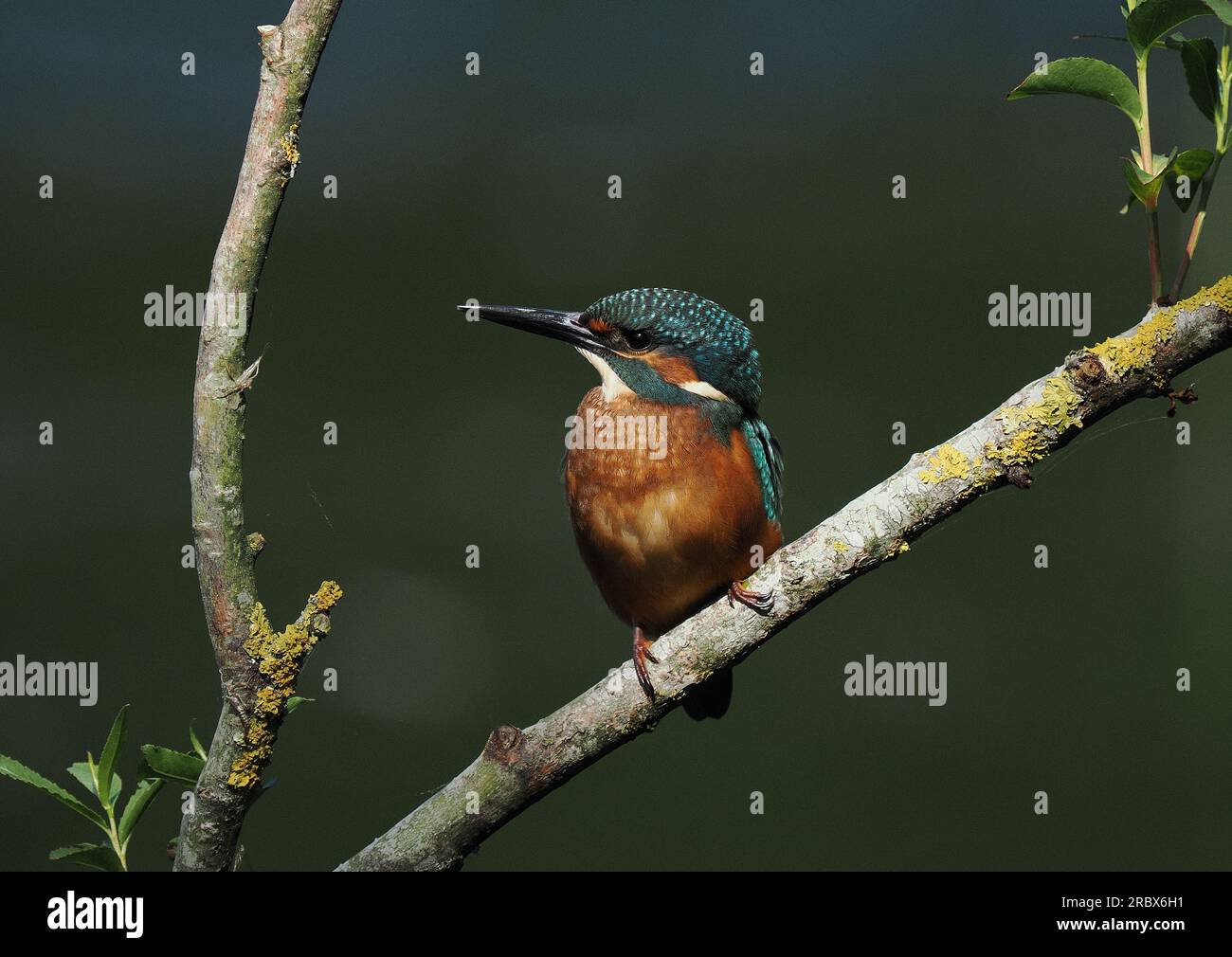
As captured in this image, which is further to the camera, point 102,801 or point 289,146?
point 102,801

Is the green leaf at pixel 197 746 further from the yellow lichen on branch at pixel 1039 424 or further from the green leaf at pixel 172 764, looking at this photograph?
the yellow lichen on branch at pixel 1039 424

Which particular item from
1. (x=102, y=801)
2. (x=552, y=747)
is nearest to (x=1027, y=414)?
(x=552, y=747)

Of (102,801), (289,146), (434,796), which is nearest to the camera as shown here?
(289,146)

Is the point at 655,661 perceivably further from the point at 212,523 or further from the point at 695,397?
the point at 695,397

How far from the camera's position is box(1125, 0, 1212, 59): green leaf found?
1.29m

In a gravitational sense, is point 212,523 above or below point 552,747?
above

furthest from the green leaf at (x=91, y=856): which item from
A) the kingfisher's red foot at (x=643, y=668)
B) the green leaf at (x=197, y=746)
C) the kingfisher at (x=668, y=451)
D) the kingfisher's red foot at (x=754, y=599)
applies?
the kingfisher at (x=668, y=451)

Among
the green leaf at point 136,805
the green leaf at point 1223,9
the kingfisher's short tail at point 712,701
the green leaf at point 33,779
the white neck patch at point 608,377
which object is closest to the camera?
the green leaf at point 1223,9

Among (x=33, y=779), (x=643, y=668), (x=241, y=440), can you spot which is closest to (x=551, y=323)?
(x=643, y=668)

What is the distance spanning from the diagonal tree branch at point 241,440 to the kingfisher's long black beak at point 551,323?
0.84m

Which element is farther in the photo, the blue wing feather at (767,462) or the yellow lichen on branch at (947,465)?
the blue wing feather at (767,462)

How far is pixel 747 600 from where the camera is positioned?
147 cm

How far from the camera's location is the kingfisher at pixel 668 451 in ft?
7.04

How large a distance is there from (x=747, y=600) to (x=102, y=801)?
82 centimetres
